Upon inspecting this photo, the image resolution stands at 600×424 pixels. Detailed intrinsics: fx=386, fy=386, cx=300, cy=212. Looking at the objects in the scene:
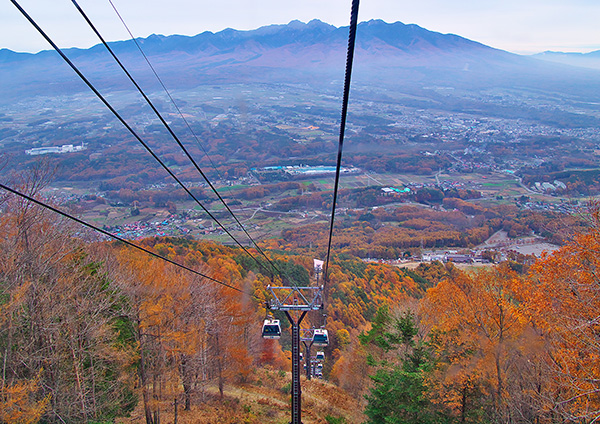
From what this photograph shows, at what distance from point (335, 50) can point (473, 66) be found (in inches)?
3173

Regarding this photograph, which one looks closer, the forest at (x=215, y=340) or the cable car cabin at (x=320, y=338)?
the forest at (x=215, y=340)

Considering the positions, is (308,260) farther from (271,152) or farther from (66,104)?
(66,104)

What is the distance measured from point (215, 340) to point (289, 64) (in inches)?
5925

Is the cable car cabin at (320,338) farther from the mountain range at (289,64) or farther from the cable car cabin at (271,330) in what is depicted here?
the mountain range at (289,64)

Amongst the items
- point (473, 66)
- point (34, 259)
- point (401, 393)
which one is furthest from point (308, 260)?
point (473, 66)

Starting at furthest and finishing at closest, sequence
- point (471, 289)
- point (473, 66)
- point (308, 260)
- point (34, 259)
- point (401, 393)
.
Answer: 1. point (473, 66)
2. point (308, 260)
3. point (471, 289)
4. point (401, 393)
5. point (34, 259)

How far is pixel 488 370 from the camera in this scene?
8555 millimetres

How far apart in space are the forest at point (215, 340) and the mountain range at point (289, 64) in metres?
67.3

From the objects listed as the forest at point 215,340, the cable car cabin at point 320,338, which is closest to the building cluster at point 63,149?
the forest at point 215,340

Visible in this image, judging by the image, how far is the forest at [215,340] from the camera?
21.6 feet

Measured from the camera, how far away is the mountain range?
7794 centimetres

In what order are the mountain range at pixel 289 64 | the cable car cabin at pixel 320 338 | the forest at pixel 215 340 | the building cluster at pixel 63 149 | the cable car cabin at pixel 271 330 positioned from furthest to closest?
the mountain range at pixel 289 64 → the building cluster at pixel 63 149 → the cable car cabin at pixel 320 338 → the cable car cabin at pixel 271 330 → the forest at pixel 215 340

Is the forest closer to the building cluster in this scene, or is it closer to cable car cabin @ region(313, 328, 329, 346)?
cable car cabin @ region(313, 328, 329, 346)

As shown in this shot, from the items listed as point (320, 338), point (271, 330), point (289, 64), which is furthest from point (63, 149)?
point (289, 64)
